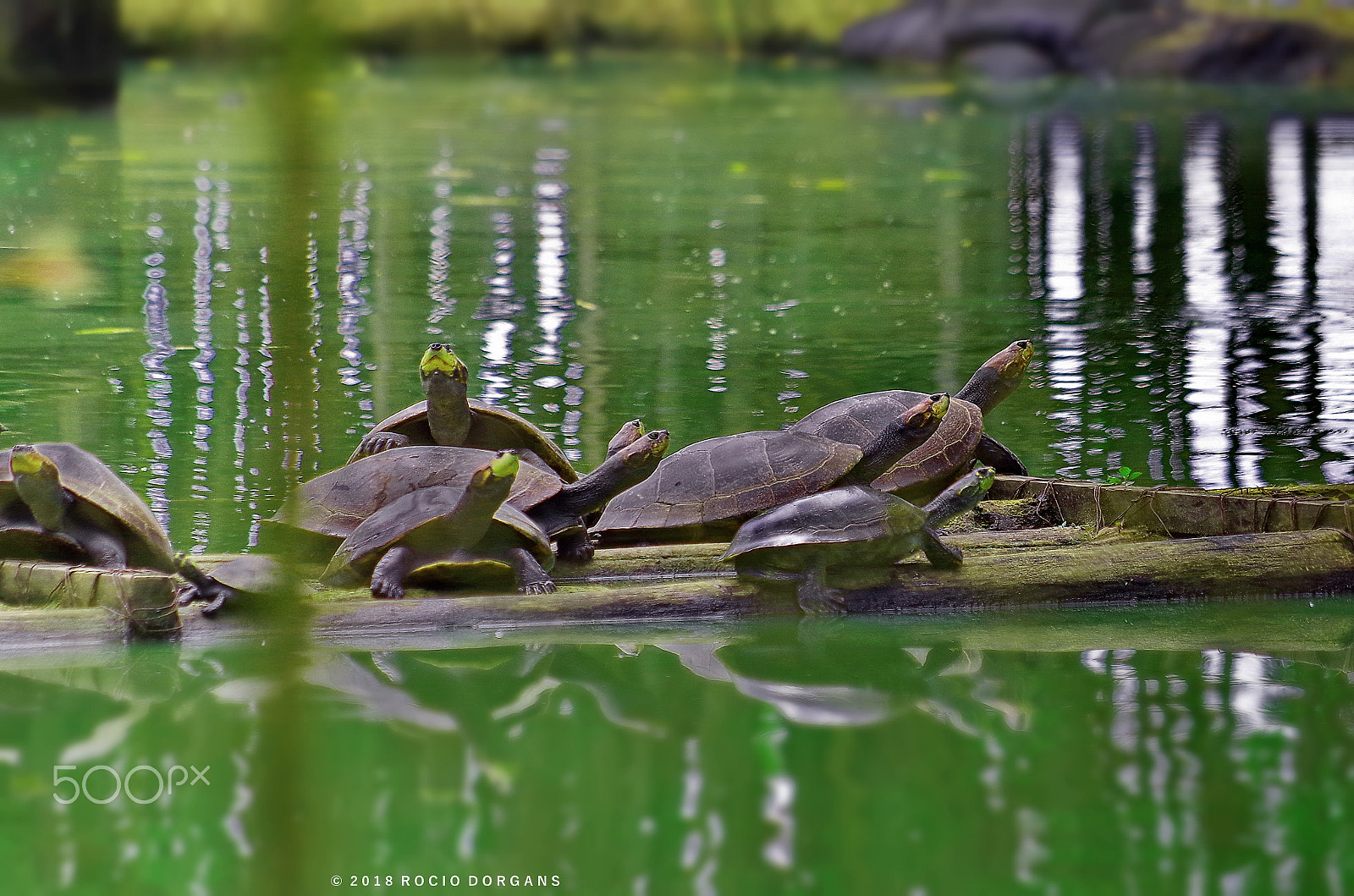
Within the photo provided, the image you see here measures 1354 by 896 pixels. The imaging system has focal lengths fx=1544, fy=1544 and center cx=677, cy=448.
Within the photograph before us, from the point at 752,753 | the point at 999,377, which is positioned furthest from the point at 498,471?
the point at 999,377

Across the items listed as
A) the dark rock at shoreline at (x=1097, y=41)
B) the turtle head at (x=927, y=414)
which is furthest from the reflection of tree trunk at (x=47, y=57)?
the turtle head at (x=927, y=414)

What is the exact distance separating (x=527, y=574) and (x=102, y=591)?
750 millimetres

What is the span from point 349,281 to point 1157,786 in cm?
516

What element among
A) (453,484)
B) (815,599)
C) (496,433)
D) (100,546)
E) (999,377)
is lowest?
(815,599)

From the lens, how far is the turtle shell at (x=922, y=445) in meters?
3.50

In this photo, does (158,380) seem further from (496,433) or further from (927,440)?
(927,440)

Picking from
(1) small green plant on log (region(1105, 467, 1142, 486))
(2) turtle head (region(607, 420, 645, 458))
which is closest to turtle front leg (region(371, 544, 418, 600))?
(2) turtle head (region(607, 420, 645, 458))

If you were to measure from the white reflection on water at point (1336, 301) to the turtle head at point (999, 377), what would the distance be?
0.81m

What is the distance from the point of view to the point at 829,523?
9.44ft

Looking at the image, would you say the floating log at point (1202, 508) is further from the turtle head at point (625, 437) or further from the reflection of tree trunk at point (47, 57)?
the reflection of tree trunk at point (47, 57)

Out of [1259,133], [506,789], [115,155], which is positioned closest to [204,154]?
[115,155]

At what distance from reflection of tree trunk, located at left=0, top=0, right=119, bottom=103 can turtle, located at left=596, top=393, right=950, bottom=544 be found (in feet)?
37.2

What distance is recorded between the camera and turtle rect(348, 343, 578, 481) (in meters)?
3.49

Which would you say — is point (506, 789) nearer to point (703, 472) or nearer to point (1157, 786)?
point (1157, 786)
